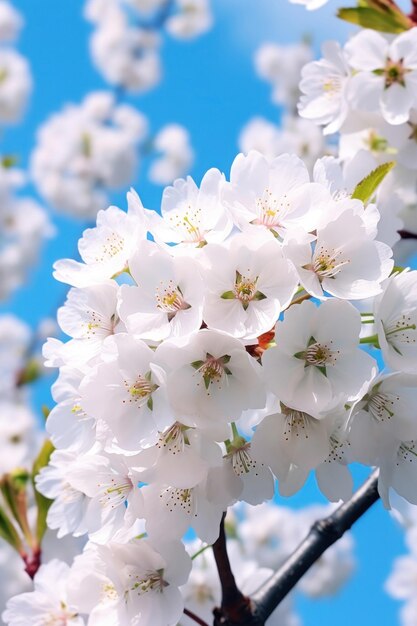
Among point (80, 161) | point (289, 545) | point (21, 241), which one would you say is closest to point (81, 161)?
point (80, 161)

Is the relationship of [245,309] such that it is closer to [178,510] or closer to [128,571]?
[178,510]

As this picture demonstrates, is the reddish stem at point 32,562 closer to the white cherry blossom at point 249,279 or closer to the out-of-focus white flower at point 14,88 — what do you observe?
the white cherry blossom at point 249,279

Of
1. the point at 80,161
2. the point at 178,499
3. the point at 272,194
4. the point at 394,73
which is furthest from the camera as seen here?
the point at 80,161

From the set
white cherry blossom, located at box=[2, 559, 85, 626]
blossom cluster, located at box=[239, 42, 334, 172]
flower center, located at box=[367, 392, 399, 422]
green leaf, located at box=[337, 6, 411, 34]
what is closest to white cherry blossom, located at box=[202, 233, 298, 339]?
flower center, located at box=[367, 392, 399, 422]

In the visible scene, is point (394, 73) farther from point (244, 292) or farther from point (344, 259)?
point (244, 292)

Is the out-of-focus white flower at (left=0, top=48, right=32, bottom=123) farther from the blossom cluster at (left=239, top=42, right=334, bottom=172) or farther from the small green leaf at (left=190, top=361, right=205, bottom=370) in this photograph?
the small green leaf at (left=190, top=361, right=205, bottom=370)

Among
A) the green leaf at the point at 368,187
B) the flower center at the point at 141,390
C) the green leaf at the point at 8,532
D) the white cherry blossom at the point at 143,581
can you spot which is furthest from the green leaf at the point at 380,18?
the green leaf at the point at 8,532
